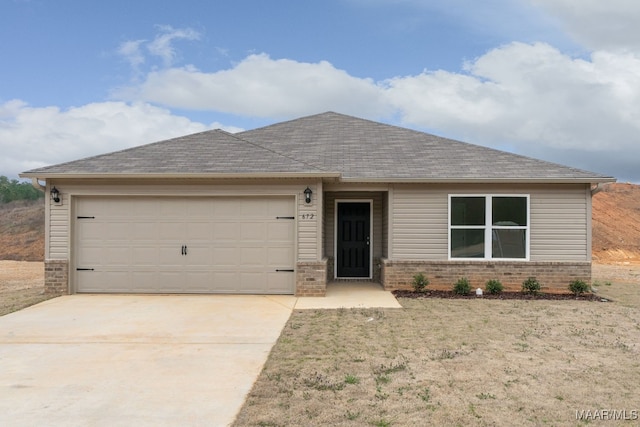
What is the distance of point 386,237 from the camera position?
11625 millimetres

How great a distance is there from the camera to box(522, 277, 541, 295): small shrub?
10484mm

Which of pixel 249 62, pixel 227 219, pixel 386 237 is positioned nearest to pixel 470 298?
pixel 386 237

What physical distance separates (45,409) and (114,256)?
21.7ft

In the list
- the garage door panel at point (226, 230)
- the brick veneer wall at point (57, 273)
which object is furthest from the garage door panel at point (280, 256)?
the brick veneer wall at point (57, 273)

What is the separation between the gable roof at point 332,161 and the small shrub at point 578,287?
227 centimetres

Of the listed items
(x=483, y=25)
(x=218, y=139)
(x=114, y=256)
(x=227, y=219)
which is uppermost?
(x=483, y=25)

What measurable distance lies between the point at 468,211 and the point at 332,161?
3.52 metres

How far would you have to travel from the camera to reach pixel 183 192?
10.1 meters

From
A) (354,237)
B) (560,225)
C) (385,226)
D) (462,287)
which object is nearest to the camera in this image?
(462,287)

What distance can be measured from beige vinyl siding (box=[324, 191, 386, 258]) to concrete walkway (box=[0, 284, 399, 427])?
3.16 metres

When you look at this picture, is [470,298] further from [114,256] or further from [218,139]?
[114,256]

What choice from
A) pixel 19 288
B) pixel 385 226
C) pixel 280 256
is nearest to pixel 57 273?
pixel 19 288

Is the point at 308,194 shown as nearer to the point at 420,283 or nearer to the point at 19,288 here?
the point at 420,283

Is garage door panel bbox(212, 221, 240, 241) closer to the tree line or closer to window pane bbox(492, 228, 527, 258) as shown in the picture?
window pane bbox(492, 228, 527, 258)
